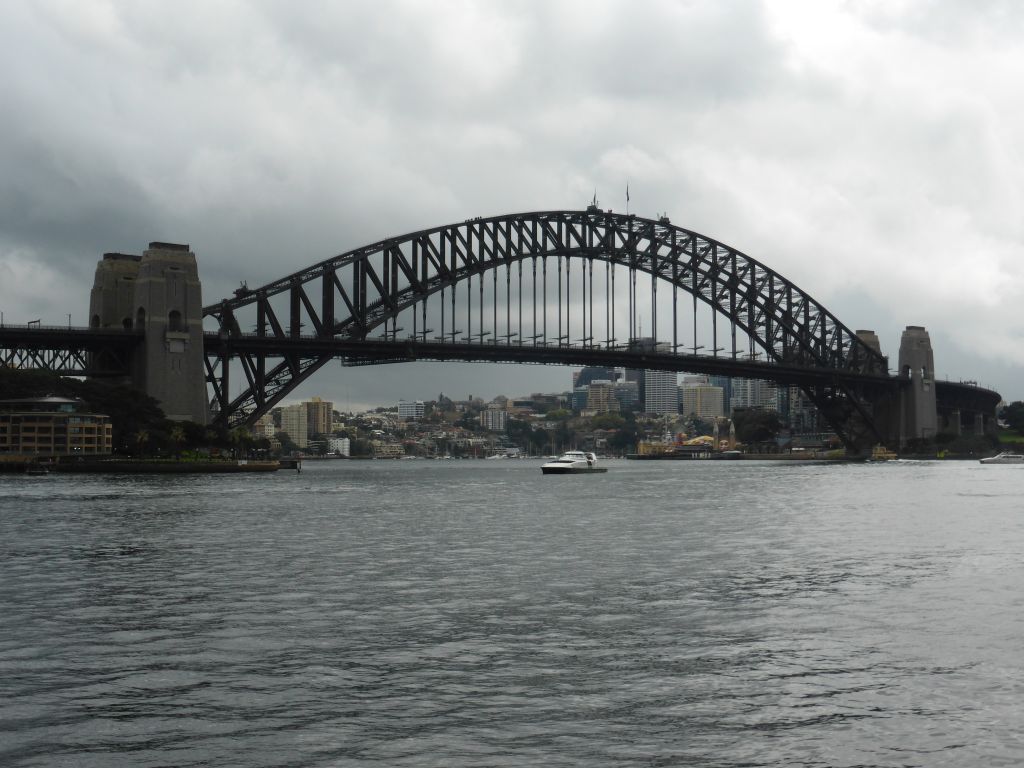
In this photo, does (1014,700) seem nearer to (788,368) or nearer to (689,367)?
(689,367)

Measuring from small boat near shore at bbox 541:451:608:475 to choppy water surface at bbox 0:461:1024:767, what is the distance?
6503 centimetres

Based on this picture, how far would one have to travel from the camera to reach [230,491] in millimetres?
61062

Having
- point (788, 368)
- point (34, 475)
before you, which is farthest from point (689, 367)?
point (34, 475)

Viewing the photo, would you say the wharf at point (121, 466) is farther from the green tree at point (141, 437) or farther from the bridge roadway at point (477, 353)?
the bridge roadway at point (477, 353)

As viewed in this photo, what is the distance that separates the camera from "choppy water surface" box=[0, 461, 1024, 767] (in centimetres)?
1133

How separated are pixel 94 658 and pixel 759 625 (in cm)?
903

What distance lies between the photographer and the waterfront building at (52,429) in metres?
92.2

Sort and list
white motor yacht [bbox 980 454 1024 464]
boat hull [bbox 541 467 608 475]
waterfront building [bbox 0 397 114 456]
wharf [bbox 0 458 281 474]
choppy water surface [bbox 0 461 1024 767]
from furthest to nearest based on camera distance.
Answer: white motor yacht [bbox 980 454 1024 464] < boat hull [bbox 541 467 608 475] < waterfront building [bbox 0 397 114 456] < wharf [bbox 0 458 281 474] < choppy water surface [bbox 0 461 1024 767]

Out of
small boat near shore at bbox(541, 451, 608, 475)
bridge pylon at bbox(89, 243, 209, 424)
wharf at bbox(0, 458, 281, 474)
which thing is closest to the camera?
wharf at bbox(0, 458, 281, 474)

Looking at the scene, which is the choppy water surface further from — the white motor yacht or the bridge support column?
the bridge support column

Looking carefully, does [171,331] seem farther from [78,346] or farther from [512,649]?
[512,649]

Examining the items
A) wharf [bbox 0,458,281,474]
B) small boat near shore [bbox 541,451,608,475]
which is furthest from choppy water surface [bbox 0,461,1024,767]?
small boat near shore [bbox 541,451,608,475]

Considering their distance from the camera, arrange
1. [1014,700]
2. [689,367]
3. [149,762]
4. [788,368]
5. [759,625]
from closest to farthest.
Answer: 1. [149,762]
2. [1014,700]
3. [759,625]
4. [689,367]
5. [788,368]

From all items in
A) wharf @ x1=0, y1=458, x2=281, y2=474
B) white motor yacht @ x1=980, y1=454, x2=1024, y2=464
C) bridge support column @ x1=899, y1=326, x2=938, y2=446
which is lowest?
white motor yacht @ x1=980, y1=454, x2=1024, y2=464
